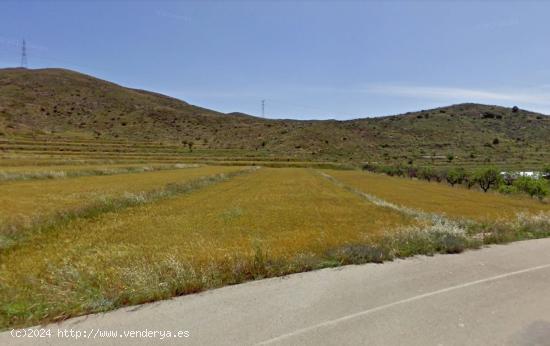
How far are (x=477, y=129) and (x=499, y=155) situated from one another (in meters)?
24.4

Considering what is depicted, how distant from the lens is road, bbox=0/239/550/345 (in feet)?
15.3

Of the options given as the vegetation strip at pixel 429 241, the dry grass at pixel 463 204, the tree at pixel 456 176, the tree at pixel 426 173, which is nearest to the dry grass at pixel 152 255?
the vegetation strip at pixel 429 241

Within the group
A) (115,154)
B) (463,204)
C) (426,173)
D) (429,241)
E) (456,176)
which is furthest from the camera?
(426,173)

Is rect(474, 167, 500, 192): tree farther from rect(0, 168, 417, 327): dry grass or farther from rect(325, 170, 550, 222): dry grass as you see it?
rect(0, 168, 417, 327): dry grass

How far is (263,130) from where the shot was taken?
118 m

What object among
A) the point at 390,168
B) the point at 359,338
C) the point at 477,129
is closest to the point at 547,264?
the point at 359,338

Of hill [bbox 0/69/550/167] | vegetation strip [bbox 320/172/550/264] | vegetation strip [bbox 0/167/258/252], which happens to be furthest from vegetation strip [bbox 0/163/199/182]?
vegetation strip [bbox 320/172/550/264]

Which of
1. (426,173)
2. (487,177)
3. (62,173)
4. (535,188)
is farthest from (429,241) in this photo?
(426,173)

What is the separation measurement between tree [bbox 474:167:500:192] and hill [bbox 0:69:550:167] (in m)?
22.2

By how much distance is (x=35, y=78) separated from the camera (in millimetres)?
125562

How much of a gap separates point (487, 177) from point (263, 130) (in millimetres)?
75532

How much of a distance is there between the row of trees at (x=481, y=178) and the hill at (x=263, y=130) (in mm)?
10964

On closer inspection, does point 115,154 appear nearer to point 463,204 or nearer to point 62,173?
point 62,173

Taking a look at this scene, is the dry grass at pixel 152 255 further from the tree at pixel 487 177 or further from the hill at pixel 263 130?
the hill at pixel 263 130
